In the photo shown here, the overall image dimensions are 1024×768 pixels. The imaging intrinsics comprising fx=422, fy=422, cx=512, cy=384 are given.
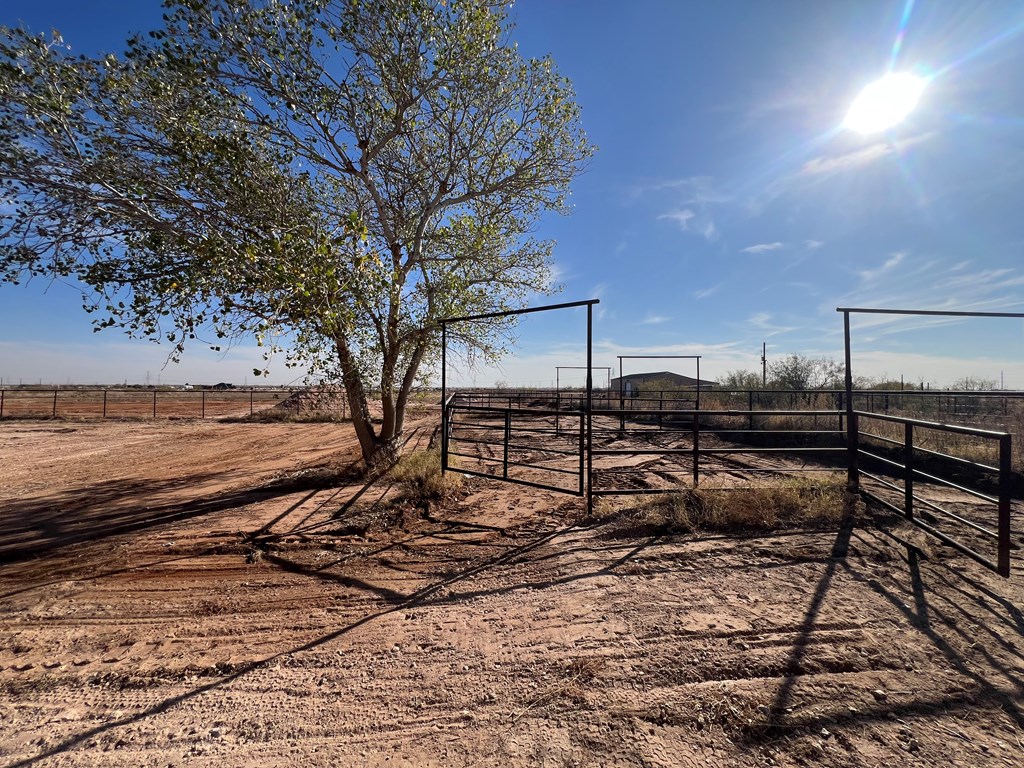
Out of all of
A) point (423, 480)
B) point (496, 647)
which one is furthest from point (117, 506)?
point (496, 647)

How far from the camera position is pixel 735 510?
5.16 metres

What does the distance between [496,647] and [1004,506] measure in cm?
439

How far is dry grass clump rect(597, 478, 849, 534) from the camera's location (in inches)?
197

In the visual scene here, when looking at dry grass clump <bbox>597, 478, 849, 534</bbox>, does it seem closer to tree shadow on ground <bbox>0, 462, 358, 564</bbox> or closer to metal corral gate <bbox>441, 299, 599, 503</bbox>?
metal corral gate <bbox>441, 299, 599, 503</bbox>

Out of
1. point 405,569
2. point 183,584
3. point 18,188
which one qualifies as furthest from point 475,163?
point 183,584

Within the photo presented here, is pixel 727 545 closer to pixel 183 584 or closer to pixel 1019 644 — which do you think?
pixel 1019 644

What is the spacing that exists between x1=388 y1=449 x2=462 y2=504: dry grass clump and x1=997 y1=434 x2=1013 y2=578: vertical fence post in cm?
596

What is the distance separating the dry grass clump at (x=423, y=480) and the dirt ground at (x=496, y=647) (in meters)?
0.99

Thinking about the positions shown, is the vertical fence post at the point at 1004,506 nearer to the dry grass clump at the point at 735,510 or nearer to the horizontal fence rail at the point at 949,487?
the horizontal fence rail at the point at 949,487

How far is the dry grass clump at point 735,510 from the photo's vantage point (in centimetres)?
501

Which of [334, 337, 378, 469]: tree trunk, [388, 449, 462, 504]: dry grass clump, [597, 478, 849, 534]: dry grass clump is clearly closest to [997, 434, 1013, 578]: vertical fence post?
[597, 478, 849, 534]: dry grass clump

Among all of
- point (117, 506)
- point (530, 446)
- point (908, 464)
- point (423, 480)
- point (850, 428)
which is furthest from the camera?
point (530, 446)

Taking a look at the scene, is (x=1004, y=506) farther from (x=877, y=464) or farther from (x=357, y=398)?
(x=357, y=398)

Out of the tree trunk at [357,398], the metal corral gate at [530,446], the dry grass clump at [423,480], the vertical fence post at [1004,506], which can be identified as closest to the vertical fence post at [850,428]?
the vertical fence post at [1004,506]
